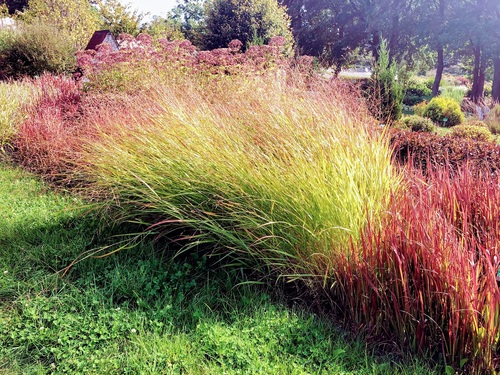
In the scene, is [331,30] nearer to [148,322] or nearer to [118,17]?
[118,17]

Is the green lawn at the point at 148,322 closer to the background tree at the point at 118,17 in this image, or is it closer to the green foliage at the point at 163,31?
the green foliage at the point at 163,31

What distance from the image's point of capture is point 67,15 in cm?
1647

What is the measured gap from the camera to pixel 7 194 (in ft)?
13.6

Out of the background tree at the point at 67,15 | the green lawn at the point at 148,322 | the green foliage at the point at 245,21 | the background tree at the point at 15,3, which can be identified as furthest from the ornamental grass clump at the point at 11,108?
the background tree at the point at 15,3

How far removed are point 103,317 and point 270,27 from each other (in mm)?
12126

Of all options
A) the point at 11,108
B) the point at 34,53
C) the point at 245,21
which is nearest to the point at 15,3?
the point at 34,53

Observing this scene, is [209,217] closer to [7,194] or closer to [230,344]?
[230,344]

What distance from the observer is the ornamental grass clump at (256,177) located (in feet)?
8.23

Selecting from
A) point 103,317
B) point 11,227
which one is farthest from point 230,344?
point 11,227

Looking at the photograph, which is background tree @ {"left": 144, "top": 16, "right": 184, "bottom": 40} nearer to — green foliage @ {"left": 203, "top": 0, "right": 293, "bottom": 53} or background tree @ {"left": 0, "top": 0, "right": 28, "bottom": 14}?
green foliage @ {"left": 203, "top": 0, "right": 293, "bottom": 53}

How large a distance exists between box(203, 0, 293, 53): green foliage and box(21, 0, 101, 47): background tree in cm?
568

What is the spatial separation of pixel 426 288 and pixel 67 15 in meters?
18.1

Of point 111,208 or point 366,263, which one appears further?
point 111,208

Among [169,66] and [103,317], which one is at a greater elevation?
[169,66]
